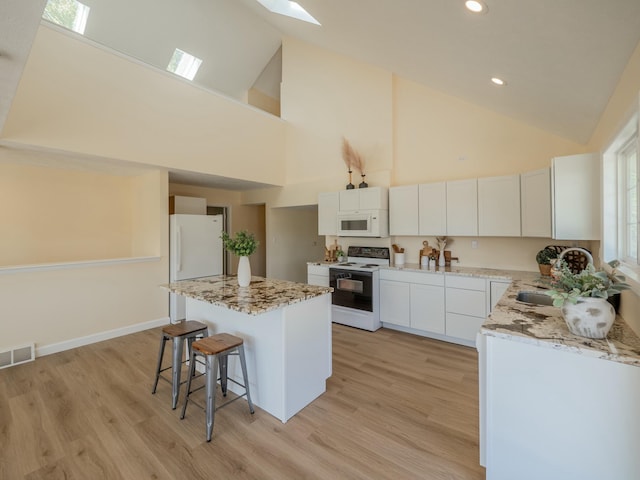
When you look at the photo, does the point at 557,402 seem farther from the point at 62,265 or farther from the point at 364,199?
the point at 62,265

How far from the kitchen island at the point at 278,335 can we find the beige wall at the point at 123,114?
Answer: 2248mm

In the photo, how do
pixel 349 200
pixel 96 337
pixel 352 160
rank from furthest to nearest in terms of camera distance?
pixel 352 160 < pixel 349 200 < pixel 96 337

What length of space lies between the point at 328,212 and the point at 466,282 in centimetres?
233

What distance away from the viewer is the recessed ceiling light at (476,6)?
145cm

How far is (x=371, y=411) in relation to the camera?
2.27 m

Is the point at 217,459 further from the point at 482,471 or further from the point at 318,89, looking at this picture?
the point at 318,89

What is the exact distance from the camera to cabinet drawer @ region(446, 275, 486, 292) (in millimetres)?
3297

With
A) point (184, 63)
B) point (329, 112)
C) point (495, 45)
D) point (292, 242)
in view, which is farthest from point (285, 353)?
point (184, 63)

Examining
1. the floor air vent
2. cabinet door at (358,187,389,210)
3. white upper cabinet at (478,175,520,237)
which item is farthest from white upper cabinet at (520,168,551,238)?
the floor air vent

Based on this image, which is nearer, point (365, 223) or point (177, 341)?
point (177, 341)

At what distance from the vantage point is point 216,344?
6.94ft

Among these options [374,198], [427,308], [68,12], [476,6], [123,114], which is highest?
[68,12]

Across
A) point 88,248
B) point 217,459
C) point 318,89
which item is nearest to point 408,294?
point 217,459

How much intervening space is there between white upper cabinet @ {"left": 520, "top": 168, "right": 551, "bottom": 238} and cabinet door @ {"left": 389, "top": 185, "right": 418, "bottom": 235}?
4.06ft
